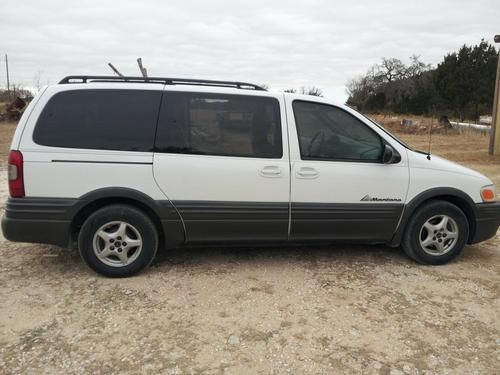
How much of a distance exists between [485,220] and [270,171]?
7.48 ft

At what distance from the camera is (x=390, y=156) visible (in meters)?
4.07

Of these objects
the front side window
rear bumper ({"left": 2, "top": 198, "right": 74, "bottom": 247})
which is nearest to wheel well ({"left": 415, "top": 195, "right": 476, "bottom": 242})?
the front side window

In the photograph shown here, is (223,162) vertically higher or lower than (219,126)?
lower

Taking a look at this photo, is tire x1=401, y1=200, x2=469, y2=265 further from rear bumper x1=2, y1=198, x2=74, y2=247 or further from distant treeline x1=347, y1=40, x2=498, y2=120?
distant treeline x1=347, y1=40, x2=498, y2=120

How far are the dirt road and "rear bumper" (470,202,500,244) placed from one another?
1.02 feet

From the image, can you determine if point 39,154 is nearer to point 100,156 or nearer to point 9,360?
point 100,156

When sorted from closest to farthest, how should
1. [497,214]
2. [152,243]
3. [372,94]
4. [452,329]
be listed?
1. [452,329]
2. [152,243]
3. [497,214]
4. [372,94]

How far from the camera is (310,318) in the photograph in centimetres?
327

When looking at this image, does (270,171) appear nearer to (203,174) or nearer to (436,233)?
(203,174)

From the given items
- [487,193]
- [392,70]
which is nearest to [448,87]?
[392,70]

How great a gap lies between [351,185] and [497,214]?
1.63 metres

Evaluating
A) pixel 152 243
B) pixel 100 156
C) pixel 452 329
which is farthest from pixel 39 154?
pixel 452 329

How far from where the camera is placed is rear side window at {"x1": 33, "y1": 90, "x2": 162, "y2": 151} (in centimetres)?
371

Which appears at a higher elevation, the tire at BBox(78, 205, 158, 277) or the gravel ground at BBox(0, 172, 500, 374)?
the tire at BBox(78, 205, 158, 277)
